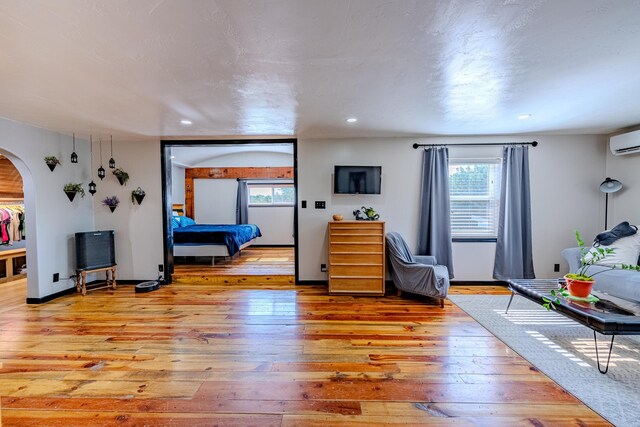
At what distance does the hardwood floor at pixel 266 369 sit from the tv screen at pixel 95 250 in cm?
73

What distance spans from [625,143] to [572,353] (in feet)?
10.2

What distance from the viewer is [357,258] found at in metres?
3.87

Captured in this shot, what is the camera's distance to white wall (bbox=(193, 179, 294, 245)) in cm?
786

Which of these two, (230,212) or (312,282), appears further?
(230,212)

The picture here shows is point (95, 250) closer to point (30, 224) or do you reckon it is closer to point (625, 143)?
point (30, 224)

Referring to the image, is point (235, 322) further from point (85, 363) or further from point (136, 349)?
point (85, 363)

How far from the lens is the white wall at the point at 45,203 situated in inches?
135

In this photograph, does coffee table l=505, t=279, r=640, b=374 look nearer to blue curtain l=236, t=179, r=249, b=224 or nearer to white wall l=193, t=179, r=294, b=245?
white wall l=193, t=179, r=294, b=245

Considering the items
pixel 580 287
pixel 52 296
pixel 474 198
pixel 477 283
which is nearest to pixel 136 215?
pixel 52 296

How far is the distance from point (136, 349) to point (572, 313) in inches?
143

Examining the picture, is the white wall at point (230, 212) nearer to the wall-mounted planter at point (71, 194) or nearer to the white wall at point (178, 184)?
the white wall at point (178, 184)

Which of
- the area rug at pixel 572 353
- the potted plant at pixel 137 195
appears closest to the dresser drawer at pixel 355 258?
the area rug at pixel 572 353

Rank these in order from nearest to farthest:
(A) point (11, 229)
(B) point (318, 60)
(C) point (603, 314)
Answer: (B) point (318, 60) → (C) point (603, 314) → (A) point (11, 229)

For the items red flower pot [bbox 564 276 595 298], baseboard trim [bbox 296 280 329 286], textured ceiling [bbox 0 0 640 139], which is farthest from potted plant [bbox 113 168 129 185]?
red flower pot [bbox 564 276 595 298]
